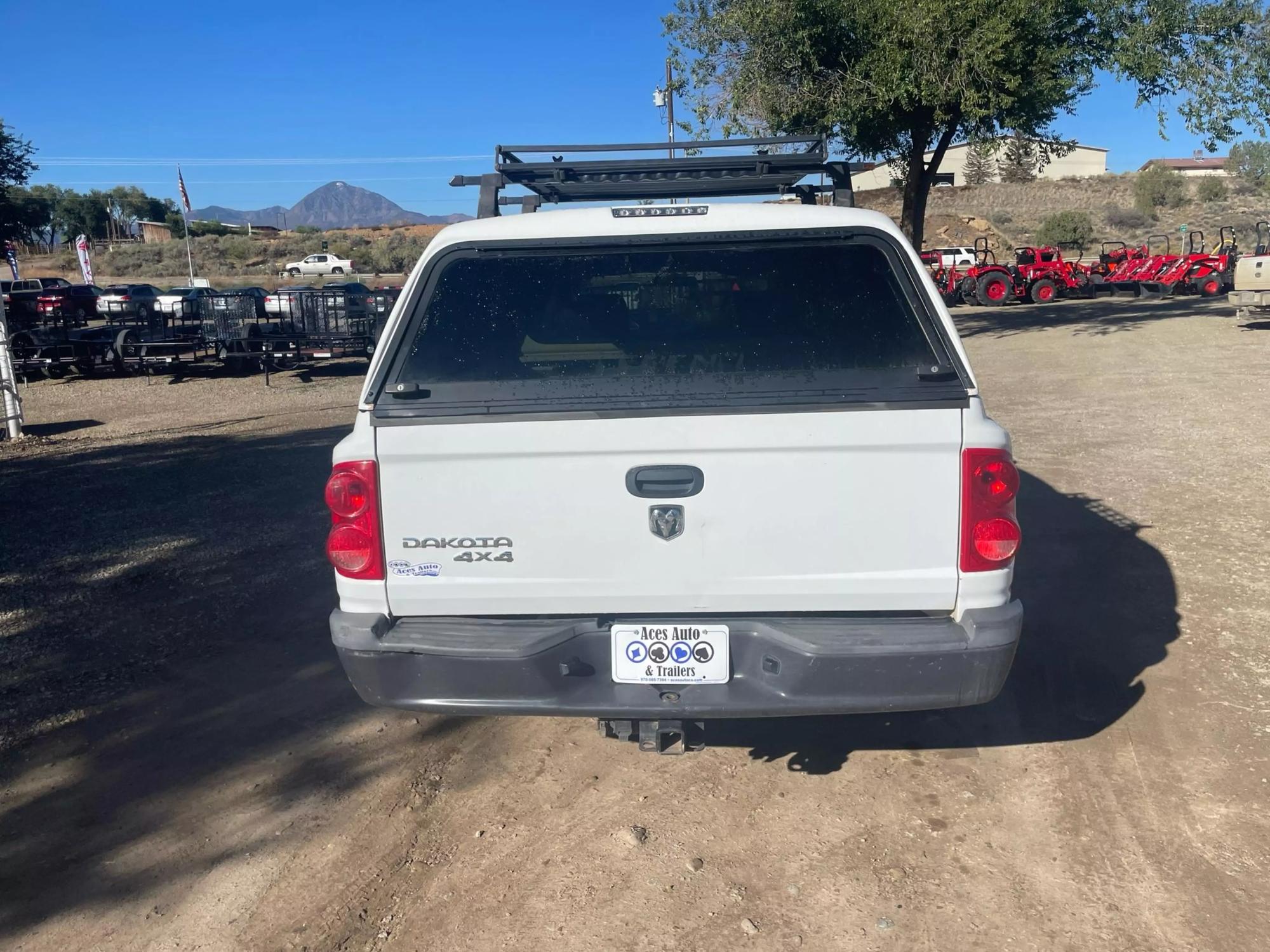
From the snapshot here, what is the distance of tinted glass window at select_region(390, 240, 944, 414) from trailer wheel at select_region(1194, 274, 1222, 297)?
3254cm

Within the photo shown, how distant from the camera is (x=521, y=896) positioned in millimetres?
3270

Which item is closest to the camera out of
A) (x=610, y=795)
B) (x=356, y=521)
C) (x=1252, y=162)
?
(x=356, y=521)

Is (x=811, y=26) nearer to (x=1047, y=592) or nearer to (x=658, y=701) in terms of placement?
(x=1047, y=592)

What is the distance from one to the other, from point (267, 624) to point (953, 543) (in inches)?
155

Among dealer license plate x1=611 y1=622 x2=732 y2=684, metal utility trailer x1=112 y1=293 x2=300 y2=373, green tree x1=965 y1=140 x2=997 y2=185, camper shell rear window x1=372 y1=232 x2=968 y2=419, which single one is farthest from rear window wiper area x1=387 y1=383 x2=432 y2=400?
green tree x1=965 y1=140 x2=997 y2=185

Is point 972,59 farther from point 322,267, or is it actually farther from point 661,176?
point 322,267

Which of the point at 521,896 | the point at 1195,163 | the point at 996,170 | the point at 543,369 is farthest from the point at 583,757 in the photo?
the point at 1195,163

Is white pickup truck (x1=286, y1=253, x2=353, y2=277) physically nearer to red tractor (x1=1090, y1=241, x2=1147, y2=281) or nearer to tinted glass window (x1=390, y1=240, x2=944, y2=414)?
red tractor (x1=1090, y1=241, x2=1147, y2=281)

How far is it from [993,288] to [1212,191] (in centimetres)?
3892

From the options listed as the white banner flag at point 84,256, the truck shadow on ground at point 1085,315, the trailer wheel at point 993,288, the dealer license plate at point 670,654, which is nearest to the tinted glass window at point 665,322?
the dealer license plate at point 670,654

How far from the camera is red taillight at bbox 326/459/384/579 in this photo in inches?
127

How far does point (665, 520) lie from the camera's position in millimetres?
3197

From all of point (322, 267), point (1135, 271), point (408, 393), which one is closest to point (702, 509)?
point (408, 393)

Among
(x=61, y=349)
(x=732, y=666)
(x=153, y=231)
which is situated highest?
Answer: (x=153, y=231)
